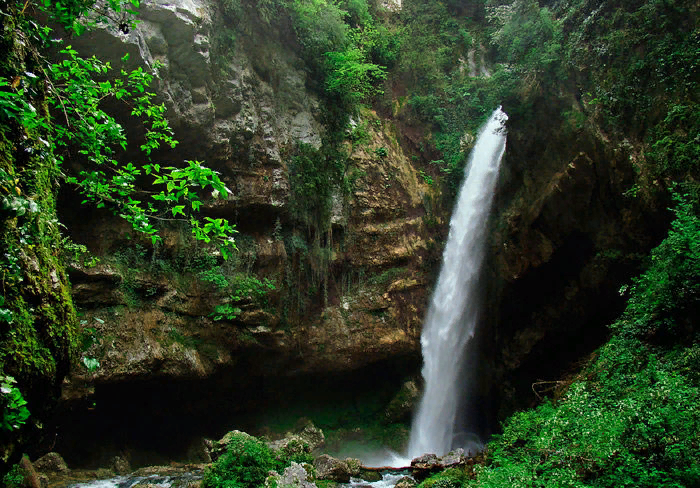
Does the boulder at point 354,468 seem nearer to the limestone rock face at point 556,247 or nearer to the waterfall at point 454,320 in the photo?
the waterfall at point 454,320

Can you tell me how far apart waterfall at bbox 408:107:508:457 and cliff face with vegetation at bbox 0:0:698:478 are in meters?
0.53

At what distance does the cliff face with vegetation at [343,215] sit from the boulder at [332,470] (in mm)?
3682

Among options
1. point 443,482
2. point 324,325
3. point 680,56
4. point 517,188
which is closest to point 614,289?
point 517,188

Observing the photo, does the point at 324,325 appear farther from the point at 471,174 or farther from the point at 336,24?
the point at 336,24

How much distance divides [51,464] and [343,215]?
9.98 m

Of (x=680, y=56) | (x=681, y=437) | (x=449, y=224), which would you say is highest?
(x=680, y=56)

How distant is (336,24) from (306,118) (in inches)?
139

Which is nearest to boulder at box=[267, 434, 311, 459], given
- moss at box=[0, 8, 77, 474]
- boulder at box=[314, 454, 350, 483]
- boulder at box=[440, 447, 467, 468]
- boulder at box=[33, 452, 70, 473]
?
boulder at box=[314, 454, 350, 483]

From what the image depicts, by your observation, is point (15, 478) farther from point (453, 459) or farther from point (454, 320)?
point (454, 320)

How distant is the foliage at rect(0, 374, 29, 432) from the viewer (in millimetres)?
1954

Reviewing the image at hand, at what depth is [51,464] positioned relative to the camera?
9.24m

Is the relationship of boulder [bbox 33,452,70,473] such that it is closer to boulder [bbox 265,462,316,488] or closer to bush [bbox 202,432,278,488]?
bush [bbox 202,432,278,488]

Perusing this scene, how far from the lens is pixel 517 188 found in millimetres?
12961

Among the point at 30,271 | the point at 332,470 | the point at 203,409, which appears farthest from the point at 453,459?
the point at 30,271
